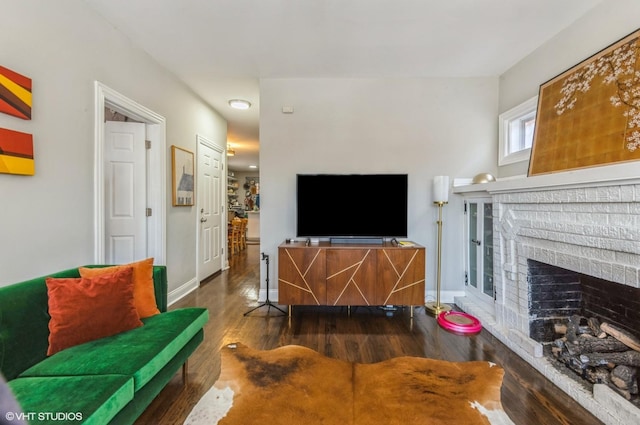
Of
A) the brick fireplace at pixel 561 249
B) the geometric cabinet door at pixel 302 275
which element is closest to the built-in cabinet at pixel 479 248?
the brick fireplace at pixel 561 249

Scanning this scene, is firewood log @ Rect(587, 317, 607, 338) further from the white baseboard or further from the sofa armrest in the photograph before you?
the white baseboard

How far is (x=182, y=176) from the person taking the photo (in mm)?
3590

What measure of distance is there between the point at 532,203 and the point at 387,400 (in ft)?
5.95

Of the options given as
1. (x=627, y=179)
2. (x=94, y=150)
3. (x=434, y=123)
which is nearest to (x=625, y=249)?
(x=627, y=179)

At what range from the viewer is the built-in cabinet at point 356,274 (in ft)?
9.42

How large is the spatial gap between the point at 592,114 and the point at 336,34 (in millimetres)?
2047

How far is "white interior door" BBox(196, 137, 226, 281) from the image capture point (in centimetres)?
415

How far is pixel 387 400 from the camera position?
167 cm

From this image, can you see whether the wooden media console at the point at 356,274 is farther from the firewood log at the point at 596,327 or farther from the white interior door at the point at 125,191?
the white interior door at the point at 125,191

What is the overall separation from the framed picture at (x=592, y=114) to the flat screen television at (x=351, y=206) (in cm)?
125

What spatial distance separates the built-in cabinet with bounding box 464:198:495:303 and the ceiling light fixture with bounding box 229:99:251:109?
3207 millimetres

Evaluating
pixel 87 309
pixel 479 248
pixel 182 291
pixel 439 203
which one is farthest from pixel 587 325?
pixel 182 291

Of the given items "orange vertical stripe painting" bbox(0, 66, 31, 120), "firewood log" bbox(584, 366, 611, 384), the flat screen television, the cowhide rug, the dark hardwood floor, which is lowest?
the dark hardwood floor

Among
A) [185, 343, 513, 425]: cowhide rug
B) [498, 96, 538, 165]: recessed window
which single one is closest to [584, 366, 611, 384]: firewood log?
[185, 343, 513, 425]: cowhide rug
